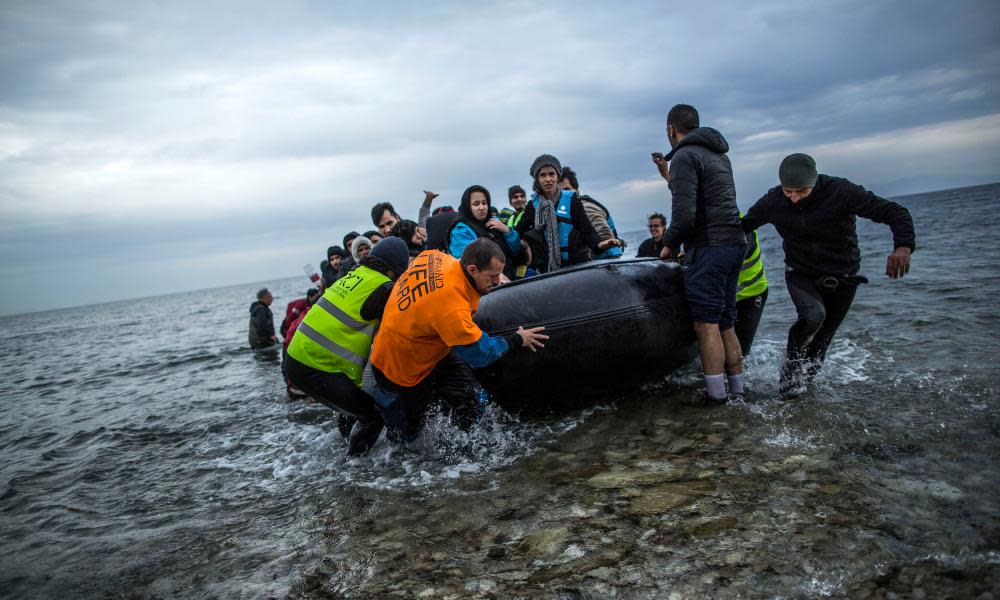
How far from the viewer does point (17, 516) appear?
442cm

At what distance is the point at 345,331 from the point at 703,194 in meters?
2.94

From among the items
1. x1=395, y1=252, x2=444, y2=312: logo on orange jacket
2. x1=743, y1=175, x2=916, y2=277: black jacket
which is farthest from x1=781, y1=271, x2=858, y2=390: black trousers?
x1=395, y1=252, x2=444, y2=312: logo on orange jacket

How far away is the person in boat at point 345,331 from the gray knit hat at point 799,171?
3.00m

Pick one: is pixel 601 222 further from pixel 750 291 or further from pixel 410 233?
pixel 410 233

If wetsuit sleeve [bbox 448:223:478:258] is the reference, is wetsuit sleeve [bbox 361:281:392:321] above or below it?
below

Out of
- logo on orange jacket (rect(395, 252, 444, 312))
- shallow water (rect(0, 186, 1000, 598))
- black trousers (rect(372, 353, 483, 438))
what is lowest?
shallow water (rect(0, 186, 1000, 598))

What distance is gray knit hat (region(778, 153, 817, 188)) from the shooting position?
409 cm

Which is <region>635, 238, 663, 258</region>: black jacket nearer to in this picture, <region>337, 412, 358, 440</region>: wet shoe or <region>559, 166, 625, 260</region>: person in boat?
<region>559, 166, 625, 260</region>: person in boat

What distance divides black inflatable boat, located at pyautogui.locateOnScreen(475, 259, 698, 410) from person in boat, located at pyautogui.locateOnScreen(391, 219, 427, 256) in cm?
254

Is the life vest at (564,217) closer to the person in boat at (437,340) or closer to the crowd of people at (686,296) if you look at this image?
the crowd of people at (686,296)

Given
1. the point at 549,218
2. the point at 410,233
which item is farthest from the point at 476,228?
the point at 410,233

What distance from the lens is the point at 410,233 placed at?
683 cm

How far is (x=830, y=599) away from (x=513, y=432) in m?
2.71

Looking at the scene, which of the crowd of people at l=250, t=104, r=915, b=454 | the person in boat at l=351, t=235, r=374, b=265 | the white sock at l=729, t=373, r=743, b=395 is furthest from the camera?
the person in boat at l=351, t=235, r=374, b=265
